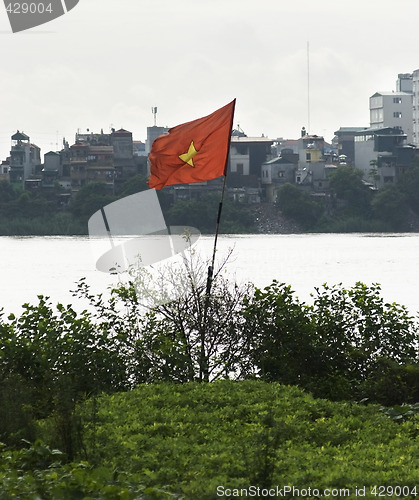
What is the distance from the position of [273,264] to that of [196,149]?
48684 millimetres

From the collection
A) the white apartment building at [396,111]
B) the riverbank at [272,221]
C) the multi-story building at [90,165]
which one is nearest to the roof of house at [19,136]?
the multi-story building at [90,165]

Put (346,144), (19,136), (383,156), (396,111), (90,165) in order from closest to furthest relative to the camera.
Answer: (90,165) < (383,156) < (19,136) < (346,144) < (396,111)

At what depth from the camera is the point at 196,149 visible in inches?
440

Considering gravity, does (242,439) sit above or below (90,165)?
below

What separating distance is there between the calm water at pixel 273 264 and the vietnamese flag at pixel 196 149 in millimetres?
14836

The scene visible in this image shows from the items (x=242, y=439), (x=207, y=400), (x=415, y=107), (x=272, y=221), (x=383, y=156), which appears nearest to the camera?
(x=242, y=439)

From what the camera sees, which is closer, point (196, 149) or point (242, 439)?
point (242, 439)

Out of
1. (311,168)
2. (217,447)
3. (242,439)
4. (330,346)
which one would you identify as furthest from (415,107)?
(217,447)

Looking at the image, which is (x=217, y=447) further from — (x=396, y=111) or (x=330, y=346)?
(x=396, y=111)

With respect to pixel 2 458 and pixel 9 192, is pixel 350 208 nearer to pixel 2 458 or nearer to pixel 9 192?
pixel 9 192

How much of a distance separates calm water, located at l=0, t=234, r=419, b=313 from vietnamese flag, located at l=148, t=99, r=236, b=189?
1484 centimetres

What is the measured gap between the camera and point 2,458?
653cm

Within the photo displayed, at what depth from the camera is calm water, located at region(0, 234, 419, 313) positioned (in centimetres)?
4081

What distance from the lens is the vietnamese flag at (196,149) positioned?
1107 centimetres
